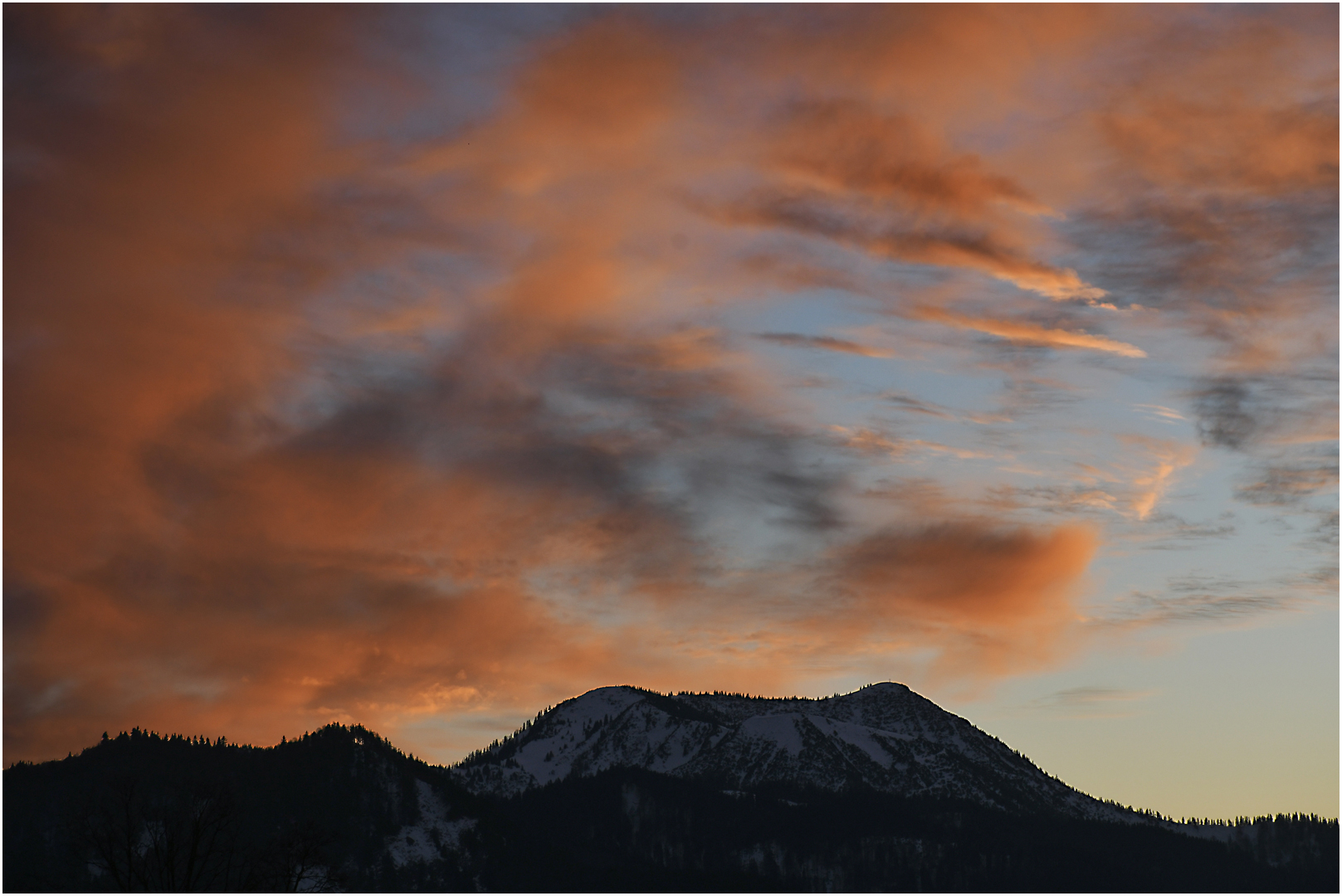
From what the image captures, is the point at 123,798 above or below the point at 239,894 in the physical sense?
above

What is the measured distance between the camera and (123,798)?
136375 millimetres

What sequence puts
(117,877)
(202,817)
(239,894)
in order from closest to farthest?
(117,877)
(202,817)
(239,894)

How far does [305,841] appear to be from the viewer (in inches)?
5428

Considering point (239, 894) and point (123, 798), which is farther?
point (239, 894)

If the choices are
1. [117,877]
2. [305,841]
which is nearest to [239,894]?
[305,841]

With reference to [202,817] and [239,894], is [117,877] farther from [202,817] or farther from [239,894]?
[239,894]

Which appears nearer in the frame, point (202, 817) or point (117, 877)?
point (117, 877)

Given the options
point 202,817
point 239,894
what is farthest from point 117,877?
point 239,894

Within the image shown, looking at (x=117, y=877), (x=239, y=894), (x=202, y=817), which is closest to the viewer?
(x=117, y=877)

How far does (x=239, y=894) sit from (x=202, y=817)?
2253 cm

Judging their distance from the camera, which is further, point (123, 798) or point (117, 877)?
point (123, 798)

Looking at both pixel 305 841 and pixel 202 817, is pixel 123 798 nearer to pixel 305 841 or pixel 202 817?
pixel 202 817

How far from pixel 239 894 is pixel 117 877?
3175 centimetres

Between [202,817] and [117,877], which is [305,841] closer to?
[202,817]
